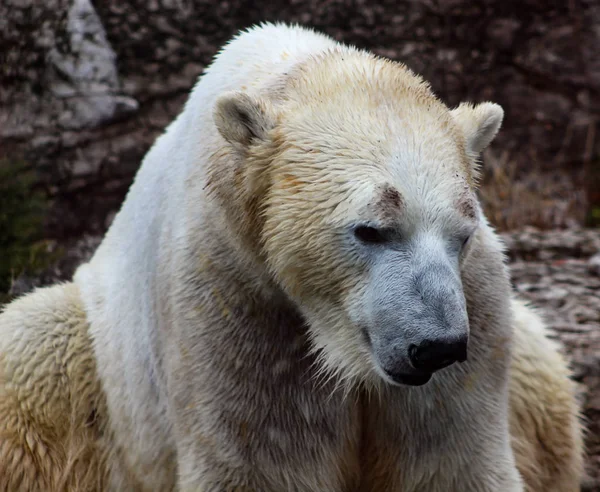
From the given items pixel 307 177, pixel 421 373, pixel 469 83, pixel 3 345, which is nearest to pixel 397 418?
pixel 421 373

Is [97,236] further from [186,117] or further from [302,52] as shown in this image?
[302,52]

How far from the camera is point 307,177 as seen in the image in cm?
252

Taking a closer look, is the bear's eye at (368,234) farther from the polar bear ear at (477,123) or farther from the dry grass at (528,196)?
the dry grass at (528,196)

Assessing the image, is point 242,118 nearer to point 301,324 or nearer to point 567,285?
point 301,324

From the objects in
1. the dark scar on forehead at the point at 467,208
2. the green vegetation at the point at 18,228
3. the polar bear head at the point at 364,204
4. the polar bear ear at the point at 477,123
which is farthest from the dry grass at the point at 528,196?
the dark scar on forehead at the point at 467,208

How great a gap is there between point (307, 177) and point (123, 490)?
167cm

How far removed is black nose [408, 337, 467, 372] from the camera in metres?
2.28

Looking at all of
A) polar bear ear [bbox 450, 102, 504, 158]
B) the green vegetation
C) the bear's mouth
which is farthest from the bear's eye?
the green vegetation

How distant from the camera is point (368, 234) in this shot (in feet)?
7.99

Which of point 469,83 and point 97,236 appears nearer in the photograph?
point 97,236

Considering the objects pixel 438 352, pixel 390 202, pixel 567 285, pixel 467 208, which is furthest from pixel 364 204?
pixel 567 285

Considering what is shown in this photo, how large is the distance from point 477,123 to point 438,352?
2.55 feet

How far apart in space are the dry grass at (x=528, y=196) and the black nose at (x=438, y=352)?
12.7 ft

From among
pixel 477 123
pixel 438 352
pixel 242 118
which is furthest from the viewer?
pixel 477 123
